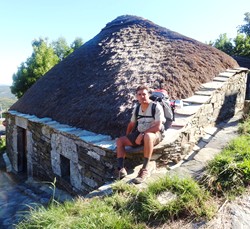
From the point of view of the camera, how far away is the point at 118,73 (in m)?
6.10

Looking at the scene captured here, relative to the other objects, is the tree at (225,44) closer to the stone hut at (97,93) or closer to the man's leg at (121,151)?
the stone hut at (97,93)

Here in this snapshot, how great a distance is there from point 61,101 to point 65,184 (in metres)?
2.26

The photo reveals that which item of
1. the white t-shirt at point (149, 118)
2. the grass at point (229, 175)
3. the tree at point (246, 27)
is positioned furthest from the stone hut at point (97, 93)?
the tree at point (246, 27)

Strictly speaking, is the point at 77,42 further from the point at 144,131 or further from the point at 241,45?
the point at 144,131

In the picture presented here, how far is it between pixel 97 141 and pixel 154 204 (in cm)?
195

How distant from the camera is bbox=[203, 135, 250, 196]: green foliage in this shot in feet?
9.27

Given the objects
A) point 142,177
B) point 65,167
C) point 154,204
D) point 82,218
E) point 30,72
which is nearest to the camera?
point 82,218

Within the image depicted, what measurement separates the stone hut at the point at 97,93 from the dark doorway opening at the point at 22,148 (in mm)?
31

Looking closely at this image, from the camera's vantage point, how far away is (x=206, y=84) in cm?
618

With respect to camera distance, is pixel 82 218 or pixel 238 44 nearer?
pixel 82 218

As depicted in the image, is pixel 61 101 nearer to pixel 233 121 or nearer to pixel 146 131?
pixel 146 131

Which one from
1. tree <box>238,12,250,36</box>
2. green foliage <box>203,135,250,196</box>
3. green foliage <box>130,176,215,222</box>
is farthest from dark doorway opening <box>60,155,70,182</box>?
tree <box>238,12,250,36</box>

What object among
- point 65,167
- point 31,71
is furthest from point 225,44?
point 65,167

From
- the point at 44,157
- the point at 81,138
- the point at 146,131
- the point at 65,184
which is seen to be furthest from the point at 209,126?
the point at 44,157
